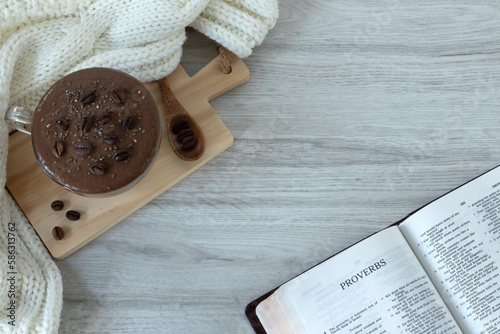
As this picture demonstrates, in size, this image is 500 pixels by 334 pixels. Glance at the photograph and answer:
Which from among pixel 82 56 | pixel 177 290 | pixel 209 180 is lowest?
pixel 177 290

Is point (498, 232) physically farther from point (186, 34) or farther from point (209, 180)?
point (186, 34)

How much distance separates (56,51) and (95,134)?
0.58 ft

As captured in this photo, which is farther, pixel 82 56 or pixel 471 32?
pixel 471 32

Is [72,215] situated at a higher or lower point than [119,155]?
lower

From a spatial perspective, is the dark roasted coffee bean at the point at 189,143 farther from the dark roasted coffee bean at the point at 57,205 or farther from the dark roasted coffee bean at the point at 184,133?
the dark roasted coffee bean at the point at 57,205

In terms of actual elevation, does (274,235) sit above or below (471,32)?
below

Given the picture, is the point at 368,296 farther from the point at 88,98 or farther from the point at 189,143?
the point at 88,98

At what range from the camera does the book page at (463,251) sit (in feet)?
2.47

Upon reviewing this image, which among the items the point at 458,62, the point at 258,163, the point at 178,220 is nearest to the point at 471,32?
the point at 458,62

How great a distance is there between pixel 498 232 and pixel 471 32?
1.17 ft

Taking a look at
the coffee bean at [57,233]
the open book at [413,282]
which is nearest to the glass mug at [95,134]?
the coffee bean at [57,233]

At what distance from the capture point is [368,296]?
2.40ft

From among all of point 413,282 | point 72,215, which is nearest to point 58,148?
point 72,215

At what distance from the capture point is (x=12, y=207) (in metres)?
0.75
